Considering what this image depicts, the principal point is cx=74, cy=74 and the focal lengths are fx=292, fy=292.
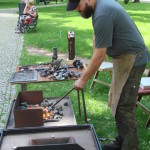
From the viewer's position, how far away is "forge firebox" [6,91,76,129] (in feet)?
11.3

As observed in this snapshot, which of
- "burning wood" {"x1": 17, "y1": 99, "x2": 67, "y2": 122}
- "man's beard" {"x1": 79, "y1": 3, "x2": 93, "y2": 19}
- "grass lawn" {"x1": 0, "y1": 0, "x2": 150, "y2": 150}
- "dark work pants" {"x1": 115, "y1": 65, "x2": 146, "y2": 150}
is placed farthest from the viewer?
"grass lawn" {"x1": 0, "y1": 0, "x2": 150, "y2": 150}

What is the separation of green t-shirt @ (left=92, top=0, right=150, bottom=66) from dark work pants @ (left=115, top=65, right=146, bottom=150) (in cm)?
16

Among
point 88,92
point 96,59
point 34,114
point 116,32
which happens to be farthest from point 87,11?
point 88,92

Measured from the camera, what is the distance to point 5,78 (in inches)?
275

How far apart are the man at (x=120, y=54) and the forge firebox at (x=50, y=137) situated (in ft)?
1.69

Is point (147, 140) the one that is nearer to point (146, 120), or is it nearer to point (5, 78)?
point (146, 120)

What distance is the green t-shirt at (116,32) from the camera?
2.69 meters

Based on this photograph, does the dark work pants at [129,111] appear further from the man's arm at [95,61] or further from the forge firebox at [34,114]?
the forge firebox at [34,114]

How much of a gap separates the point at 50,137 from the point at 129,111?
97 cm

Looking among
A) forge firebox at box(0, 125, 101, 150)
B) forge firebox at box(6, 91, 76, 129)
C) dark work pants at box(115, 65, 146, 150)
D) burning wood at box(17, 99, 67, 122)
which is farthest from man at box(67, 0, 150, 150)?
burning wood at box(17, 99, 67, 122)

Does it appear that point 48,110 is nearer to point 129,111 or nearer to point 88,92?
point 129,111

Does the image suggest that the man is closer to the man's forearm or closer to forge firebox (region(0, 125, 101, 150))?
the man's forearm

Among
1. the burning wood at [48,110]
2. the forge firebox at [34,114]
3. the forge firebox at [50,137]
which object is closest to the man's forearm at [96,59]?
the forge firebox at [50,137]

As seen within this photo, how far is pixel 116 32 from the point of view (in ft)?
9.40
